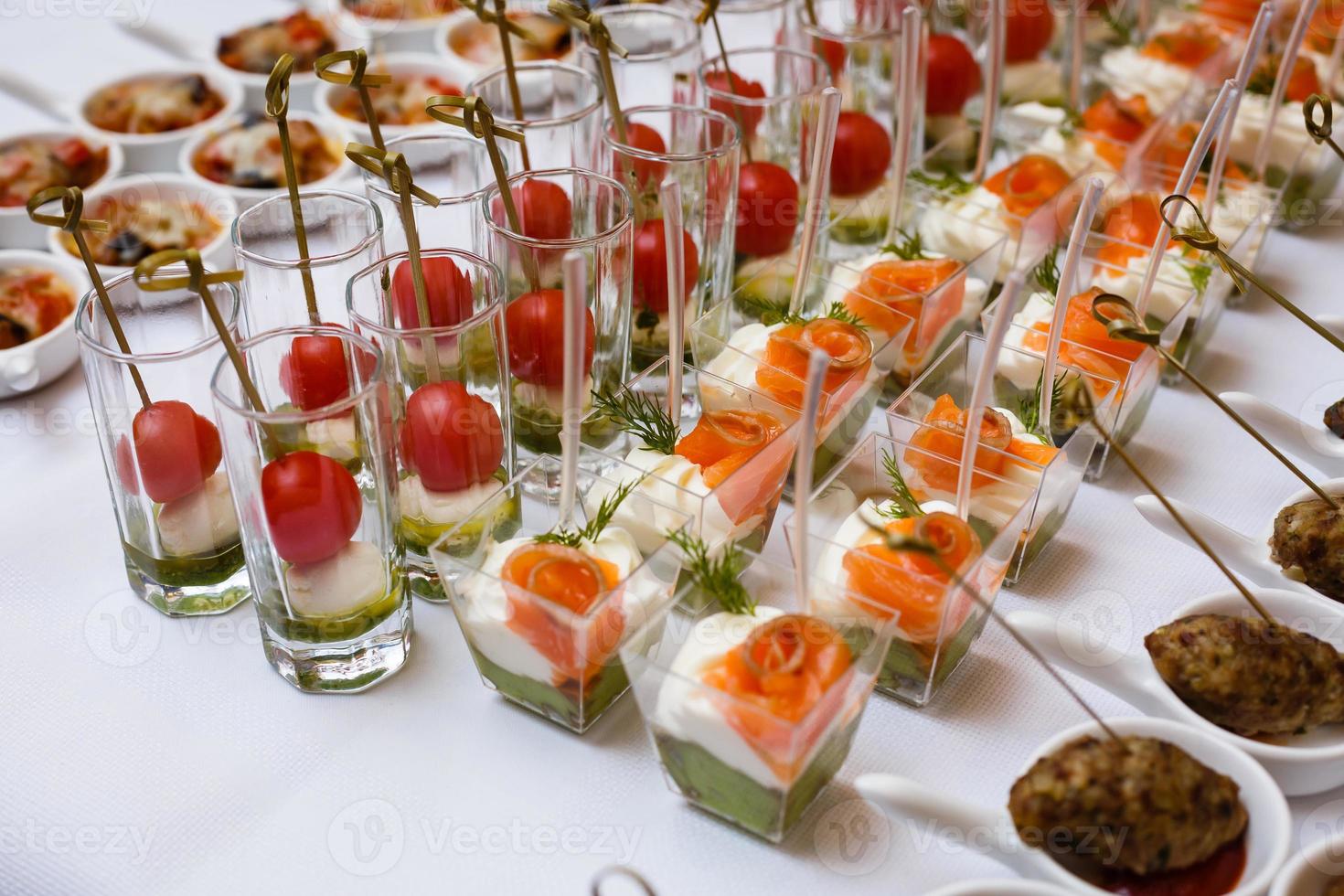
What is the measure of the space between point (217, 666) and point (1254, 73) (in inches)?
68.5

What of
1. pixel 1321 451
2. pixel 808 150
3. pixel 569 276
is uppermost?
pixel 569 276

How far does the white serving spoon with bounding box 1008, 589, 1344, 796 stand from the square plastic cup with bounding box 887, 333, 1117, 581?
0.13 m

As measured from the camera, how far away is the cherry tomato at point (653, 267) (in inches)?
60.2

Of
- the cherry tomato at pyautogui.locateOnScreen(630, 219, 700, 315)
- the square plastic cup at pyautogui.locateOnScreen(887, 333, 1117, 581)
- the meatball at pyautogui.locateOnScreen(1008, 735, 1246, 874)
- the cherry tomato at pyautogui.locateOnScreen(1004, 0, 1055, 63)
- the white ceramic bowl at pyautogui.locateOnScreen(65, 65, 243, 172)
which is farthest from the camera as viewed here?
the cherry tomato at pyautogui.locateOnScreen(1004, 0, 1055, 63)

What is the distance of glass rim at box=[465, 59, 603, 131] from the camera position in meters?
1.63

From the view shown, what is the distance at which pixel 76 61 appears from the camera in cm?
227

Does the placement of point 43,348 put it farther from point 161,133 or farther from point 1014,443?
point 1014,443

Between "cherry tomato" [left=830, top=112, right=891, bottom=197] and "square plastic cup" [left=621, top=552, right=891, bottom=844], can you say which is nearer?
"square plastic cup" [left=621, top=552, right=891, bottom=844]

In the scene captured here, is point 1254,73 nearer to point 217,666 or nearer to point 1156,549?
point 1156,549

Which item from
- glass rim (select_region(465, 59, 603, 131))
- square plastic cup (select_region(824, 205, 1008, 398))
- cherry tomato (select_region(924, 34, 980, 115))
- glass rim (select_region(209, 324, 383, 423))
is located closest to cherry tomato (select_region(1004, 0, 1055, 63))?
cherry tomato (select_region(924, 34, 980, 115))

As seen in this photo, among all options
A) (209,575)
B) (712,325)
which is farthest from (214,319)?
(712,325)

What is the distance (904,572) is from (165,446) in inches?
27.1

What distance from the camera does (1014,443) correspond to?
4.43 ft

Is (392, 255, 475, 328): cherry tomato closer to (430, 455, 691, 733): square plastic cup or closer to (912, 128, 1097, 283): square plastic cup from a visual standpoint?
(430, 455, 691, 733): square plastic cup
